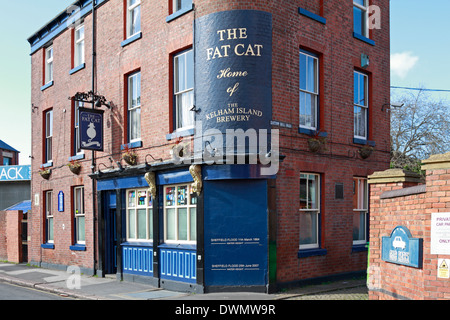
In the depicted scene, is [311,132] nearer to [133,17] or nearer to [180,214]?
[180,214]

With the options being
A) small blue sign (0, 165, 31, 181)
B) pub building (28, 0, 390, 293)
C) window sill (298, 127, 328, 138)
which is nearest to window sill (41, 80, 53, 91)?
pub building (28, 0, 390, 293)

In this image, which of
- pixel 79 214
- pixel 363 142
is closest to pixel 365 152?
pixel 363 142

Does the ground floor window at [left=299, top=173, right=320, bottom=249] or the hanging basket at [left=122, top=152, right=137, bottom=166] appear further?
the hanging basket at [left=122, top=152, right=137, bottom=166]

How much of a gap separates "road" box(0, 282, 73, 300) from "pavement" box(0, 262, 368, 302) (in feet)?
0.99

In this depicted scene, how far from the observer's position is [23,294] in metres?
12.5

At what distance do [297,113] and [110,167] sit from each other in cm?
655

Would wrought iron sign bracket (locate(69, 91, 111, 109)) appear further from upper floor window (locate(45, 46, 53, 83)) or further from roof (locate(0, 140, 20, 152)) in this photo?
roof (locate(0, 140, 20, 152))

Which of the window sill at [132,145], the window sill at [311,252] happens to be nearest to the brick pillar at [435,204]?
the window sill at [311,252]

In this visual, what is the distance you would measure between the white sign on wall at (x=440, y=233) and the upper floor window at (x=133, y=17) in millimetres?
10857

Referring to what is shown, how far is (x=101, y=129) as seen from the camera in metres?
15.0

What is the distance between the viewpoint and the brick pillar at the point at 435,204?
22.0 ft

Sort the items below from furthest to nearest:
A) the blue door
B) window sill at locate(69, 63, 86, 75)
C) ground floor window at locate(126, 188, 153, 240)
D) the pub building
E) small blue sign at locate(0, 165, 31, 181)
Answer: small blue sign at locate(0, 165, 31, 181)
window sill at locate(69, 63, 86, 75)
the blue door
ground floor window at locate(126, 188, 153, 240)
the pub building

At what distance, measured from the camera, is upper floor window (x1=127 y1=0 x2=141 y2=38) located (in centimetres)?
1450

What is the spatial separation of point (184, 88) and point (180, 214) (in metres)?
3.49
